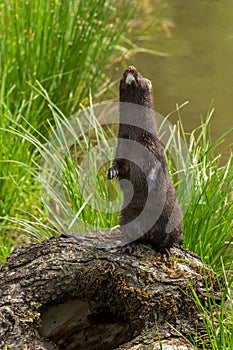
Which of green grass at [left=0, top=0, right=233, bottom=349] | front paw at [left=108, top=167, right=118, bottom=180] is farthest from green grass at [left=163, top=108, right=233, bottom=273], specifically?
front paw at [left=108, top=167, right=118, bottom=180]

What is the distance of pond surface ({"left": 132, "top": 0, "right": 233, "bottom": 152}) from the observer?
445 centimetres

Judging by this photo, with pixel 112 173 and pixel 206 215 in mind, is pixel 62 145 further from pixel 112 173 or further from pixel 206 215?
pixel 112 173

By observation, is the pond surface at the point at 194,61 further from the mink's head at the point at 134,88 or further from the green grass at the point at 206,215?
the mink's head at the point at 134,88

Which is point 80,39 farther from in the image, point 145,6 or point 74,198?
point 145,6

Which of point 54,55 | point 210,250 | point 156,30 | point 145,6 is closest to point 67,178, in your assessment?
point 210,250

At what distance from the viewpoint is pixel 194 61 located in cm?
512

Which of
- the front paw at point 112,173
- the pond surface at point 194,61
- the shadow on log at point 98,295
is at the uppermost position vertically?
the front paw at point 112,173

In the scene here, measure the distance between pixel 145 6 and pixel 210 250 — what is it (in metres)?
3.97

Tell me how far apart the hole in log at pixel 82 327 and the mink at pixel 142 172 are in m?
0.22

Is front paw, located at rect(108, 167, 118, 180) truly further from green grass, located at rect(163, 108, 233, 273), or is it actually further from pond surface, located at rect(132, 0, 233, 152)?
pond surface, located at rect(132, 0, 233, 152)

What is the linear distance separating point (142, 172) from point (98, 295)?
37cm

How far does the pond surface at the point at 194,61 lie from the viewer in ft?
14.6

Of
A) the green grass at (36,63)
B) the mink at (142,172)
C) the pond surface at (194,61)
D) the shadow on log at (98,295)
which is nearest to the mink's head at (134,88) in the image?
the mink at (142,172)

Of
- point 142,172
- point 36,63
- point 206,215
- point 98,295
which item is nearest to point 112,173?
point 142,172
